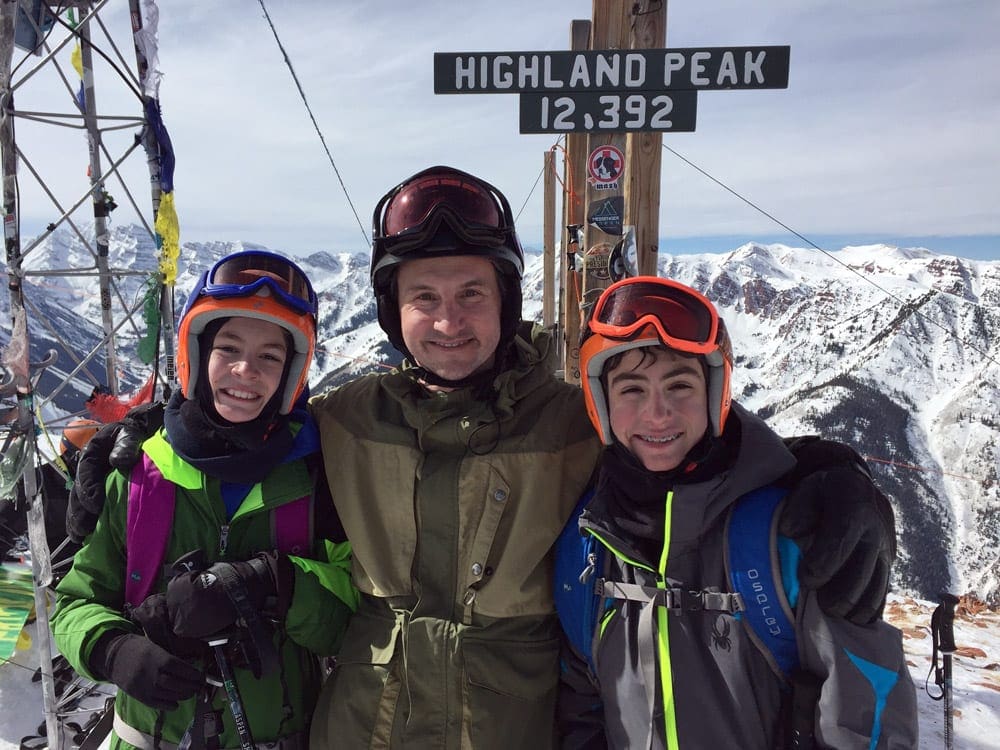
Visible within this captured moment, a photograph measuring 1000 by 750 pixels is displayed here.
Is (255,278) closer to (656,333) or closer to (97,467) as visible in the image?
(97,467)

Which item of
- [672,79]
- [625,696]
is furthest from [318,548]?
[672,79]

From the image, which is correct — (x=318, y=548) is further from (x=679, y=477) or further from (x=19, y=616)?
(x=19, y=616)

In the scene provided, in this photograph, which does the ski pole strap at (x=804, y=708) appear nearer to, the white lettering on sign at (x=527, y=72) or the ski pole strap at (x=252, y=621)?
the ski pole strap at (x=252, y=621)

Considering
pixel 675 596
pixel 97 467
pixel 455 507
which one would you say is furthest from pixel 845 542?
Answer: pixel 97 467

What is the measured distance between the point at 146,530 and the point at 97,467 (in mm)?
344

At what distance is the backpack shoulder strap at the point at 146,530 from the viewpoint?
2043mm

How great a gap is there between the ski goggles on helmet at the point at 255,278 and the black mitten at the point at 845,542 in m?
1.80

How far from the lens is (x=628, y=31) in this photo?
379 cm

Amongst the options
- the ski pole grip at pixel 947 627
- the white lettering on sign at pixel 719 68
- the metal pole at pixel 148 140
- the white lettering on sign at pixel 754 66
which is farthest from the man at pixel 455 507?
the metal pole at pixel 148 140

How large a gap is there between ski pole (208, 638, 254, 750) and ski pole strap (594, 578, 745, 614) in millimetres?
1200

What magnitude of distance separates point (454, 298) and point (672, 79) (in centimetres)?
199

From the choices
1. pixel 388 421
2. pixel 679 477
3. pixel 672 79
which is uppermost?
pixel 672 79

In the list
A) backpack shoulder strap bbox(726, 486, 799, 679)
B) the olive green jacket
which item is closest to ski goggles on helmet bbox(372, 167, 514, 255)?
the olive green jacket

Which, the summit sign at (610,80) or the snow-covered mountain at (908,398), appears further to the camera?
the snow-covered mountain at (908,398)
